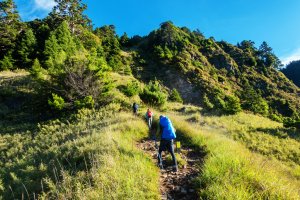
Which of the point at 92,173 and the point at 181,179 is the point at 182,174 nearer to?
the point at 181,179

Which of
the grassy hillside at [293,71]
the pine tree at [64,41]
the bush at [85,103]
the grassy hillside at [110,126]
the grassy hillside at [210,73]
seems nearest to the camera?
the grassy hillside at [110,126]

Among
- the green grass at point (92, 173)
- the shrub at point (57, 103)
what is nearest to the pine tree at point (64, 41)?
the shrub at point (57, 103)

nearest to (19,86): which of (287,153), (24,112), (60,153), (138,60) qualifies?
(24,112)

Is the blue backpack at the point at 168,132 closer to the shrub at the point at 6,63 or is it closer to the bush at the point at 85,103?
the bush at the point at 85,103

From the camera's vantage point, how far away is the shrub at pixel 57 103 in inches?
843

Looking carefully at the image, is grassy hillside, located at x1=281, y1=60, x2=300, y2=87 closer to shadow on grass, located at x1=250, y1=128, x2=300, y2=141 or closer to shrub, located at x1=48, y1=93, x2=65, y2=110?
shadow on grass, located at x1=250, y1=128, x2=300, y2=141

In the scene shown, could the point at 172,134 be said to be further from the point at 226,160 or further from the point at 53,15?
the point at 53,15

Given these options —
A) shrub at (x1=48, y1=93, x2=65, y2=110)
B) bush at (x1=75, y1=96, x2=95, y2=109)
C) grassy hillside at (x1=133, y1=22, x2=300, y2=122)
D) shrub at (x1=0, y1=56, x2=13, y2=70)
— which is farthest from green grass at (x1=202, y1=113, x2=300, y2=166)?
shrub at (x1=0, y1=56, x2=13, y2=70)

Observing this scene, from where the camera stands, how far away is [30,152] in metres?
13.8

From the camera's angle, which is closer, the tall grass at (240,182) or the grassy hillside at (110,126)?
the tall grass at (240,182)

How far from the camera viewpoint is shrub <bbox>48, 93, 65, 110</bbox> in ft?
70.3

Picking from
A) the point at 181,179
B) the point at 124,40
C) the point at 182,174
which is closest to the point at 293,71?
the point at 124,40

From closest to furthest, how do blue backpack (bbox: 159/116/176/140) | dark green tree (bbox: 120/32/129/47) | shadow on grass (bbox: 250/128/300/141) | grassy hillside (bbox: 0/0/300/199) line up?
grassy hillside (bbox: 0/0/300/199) < blue backpack (bbox: 159/116/176/140) < shadow on grass (bbox: 250/128/300/141) < dark green tree (bbox: 120/32/129/47)

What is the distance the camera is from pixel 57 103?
2133 cm
